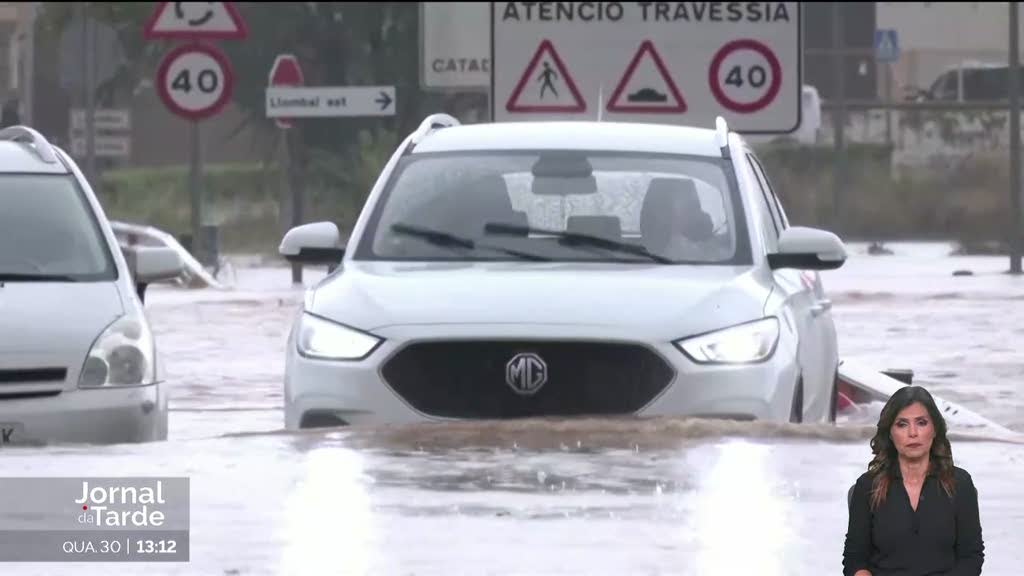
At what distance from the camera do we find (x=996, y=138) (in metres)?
58.4

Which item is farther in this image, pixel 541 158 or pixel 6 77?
pixel 6 77

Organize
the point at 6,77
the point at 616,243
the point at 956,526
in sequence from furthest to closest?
the point at 6,77, the point at 616,243, the point at 956,526

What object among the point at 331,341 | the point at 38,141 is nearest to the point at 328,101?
the point at 38,141

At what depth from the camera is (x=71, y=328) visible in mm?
11422

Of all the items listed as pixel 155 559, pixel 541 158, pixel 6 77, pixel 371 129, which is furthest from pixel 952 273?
pixel 6 77

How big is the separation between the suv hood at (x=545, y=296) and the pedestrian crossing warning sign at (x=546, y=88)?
9574mm

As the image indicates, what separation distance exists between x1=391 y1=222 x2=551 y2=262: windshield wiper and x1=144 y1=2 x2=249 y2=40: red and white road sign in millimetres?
16412

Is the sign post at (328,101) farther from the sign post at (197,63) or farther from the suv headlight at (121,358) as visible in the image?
the suv headlight at (121,358)

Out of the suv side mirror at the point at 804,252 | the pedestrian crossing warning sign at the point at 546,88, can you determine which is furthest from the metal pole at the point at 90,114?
the suv side mirror at the point at 804,252

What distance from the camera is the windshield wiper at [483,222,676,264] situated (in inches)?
463

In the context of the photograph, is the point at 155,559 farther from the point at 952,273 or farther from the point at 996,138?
the point at 996,138

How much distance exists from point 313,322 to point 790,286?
194cm

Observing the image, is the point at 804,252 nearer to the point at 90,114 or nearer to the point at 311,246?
the point at 311,246

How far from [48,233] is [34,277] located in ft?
1.68
